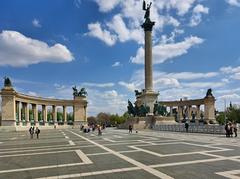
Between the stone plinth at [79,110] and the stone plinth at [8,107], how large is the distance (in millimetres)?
38208

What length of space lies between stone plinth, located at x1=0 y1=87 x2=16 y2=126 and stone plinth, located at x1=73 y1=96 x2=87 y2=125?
38.2 meters

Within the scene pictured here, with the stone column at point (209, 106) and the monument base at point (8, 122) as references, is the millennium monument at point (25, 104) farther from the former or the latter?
the stone column at point (209, 106)

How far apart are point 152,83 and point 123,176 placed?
5999 cm

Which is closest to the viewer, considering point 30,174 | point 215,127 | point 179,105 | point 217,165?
point 30,174

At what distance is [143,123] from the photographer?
2689 inches

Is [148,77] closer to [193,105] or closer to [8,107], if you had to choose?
[8,107]

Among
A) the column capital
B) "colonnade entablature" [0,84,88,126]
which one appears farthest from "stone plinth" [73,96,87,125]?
the column capital

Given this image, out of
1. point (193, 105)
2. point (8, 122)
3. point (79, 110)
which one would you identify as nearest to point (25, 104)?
point (8, 122)

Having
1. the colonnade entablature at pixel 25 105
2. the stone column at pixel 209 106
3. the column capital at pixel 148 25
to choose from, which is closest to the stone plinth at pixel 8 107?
the colonnade entablature at pixel 25 105

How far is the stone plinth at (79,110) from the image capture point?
125m

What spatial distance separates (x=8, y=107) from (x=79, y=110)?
1609 inches

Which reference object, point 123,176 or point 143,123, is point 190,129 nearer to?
point 143,123

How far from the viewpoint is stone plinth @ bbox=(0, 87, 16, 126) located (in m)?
87.1

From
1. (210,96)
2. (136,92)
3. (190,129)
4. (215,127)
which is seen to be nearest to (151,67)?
(136,92)
